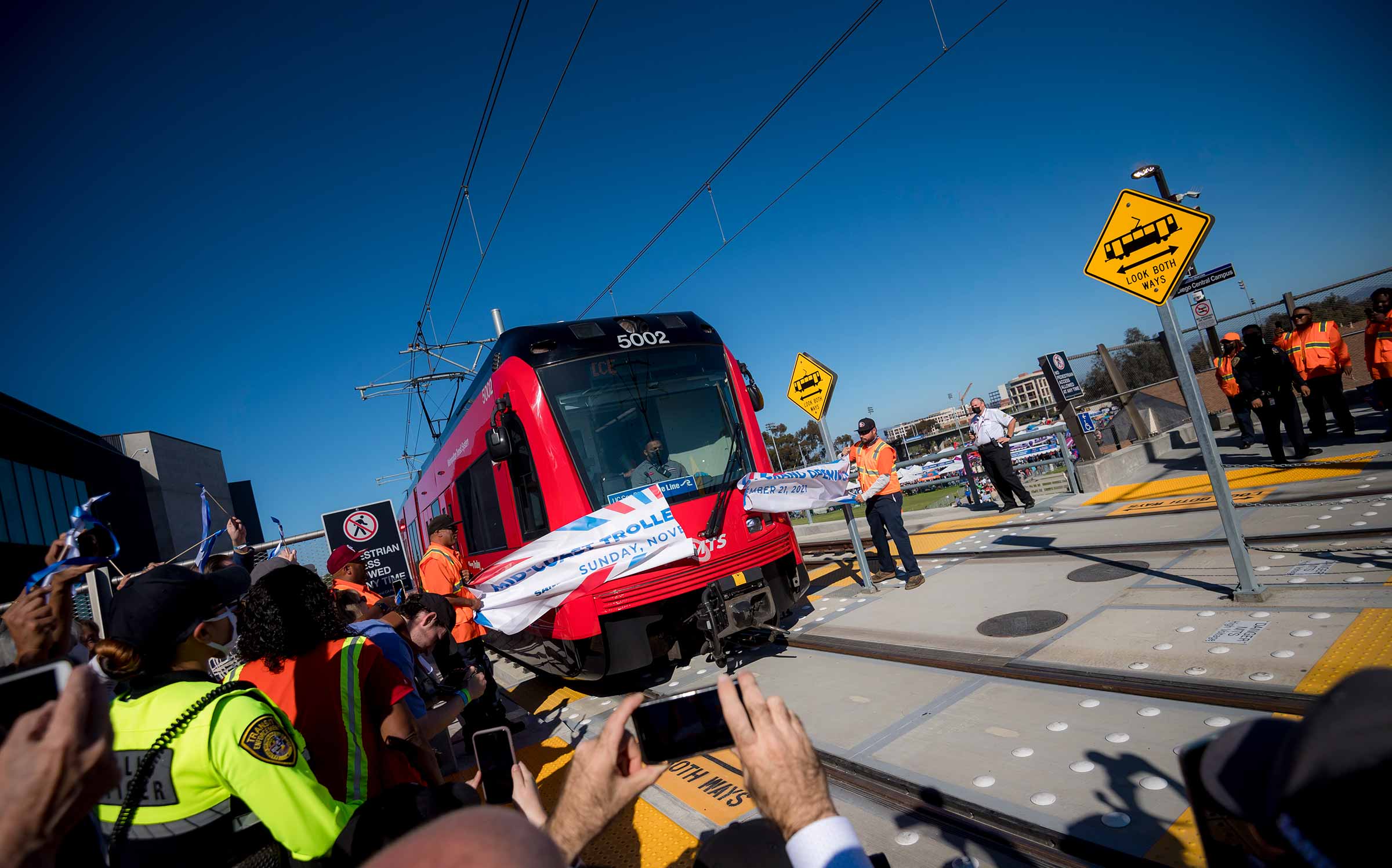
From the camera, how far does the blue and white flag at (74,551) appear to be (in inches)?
102

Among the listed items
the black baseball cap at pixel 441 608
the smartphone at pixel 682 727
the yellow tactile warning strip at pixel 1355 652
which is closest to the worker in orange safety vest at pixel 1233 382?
the yellow tactile warning strip at pixel 1355 652

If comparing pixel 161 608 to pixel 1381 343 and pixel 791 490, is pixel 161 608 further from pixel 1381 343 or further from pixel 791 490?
pixel 1381 343

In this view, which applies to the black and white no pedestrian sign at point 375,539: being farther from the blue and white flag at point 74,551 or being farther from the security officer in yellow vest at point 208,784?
the security officer in yellow vest at point 208,784

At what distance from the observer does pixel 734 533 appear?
5.82 m

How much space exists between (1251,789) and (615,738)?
1.06 metres

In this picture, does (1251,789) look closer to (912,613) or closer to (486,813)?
(486,813)

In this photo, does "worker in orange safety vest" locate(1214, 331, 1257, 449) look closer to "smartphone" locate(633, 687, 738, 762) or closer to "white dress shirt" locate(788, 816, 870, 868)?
"smartphone" locate(633, 687, 738, 762)

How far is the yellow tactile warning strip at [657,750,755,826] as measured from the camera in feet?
11.0

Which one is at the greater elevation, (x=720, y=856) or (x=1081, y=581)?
(x=720, y=856)

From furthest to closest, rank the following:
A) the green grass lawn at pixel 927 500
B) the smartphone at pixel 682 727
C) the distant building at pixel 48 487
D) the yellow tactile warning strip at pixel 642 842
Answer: the distant building at pixel 48 487 < the green grass lawn at pixel 927 500 < the yellow tactile warning strip at pixel 642 842 < the smartphone at pixel 682 727

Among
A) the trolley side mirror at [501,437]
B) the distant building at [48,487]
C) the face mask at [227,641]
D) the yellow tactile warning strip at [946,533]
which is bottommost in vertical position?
the yellow tactile warning strip at [946,533]

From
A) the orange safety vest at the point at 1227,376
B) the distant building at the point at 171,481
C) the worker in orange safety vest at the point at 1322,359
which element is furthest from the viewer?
the distant building at the point at 171,481

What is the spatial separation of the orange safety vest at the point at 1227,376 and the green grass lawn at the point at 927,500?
173 inches

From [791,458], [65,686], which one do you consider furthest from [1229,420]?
[791,458]
